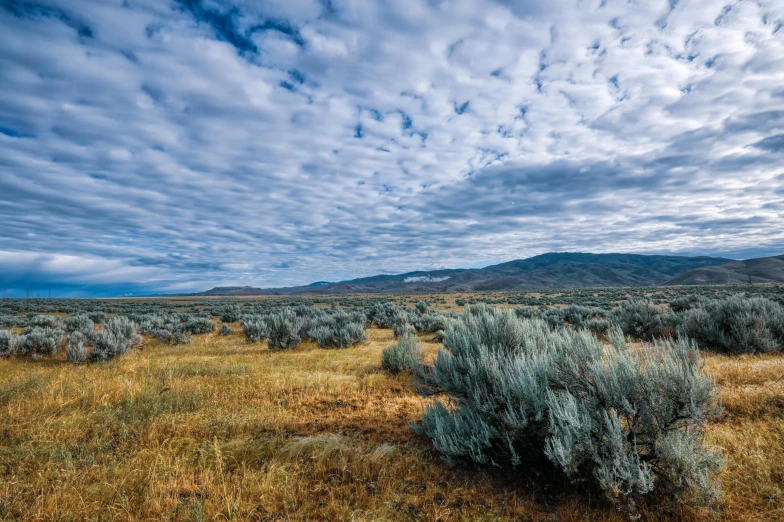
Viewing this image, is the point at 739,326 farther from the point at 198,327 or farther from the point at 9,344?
the point at 9,344

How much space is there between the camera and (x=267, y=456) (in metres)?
4.40

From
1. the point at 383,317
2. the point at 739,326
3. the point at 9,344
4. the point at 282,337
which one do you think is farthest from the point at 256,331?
the point at 739,326

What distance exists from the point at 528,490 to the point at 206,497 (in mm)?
3461

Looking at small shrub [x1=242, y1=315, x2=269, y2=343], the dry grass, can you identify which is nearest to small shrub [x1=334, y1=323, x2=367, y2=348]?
small shrub [x1=242, y1=315, x2=269, y2=343]

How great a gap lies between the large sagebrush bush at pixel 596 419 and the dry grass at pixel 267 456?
1.03ft

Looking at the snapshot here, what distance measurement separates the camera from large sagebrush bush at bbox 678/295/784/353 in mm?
9617

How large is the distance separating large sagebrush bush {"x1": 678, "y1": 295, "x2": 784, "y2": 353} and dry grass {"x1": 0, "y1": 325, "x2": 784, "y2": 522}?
8.10 feet

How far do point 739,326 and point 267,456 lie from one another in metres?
13.4

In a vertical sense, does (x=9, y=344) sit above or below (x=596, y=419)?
above

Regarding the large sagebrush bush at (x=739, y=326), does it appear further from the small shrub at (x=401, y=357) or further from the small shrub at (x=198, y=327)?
the small shrub at (x=198, y=327)

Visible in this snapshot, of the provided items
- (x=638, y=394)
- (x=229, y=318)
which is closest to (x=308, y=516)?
(x=638, y=394)

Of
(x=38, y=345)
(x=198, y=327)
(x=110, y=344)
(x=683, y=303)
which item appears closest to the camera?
(x=110, y=344)

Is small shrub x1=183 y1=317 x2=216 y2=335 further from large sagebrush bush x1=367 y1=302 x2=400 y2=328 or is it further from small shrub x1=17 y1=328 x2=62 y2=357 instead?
large sagebrush bush x1=367 y1=302 x2=400 y2=328

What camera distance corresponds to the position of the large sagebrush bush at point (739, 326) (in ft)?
31.6
